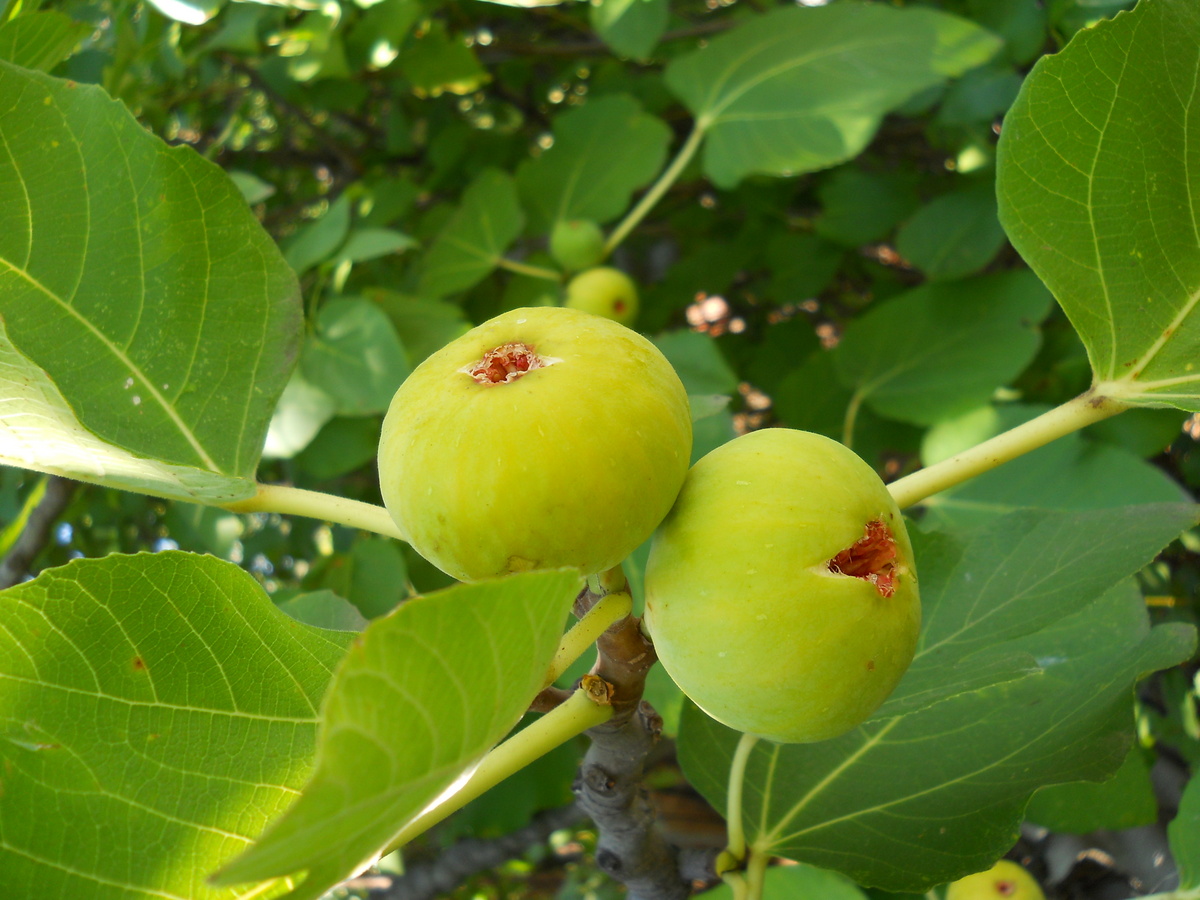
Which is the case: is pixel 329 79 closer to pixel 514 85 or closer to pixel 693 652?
pixel 514 85

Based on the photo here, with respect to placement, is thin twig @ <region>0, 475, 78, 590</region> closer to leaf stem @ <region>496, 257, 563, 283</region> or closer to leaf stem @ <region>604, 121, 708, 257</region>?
leaf stem @ <region>496, 257, 563, 283</region>

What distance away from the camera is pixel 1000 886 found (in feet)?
5.28

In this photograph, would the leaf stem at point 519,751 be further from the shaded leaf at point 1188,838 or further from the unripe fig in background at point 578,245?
the unripe fig in background at point 578,245

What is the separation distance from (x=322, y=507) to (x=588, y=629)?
0.31 m

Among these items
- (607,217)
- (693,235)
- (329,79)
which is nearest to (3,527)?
(329,79)

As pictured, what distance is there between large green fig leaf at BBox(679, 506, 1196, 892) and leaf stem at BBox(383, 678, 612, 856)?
1.08ft

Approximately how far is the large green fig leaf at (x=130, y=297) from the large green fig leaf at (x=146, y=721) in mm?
150

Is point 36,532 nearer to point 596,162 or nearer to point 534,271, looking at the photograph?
point 534,271

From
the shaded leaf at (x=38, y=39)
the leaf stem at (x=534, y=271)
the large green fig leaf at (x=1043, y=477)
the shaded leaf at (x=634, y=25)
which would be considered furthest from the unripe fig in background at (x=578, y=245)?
the shaded leaf at (x=38, y=39)

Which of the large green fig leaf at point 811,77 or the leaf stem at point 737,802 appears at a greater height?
the large green fig leaf at point 811,77

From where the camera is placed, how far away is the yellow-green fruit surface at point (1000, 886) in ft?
5.23

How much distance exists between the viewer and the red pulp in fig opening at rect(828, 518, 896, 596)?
0.72 meters

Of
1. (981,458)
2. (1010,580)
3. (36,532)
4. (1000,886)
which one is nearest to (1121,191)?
(981,458)

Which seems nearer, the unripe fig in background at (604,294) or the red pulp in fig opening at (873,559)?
the red pulp in fig opening at (873,559)
